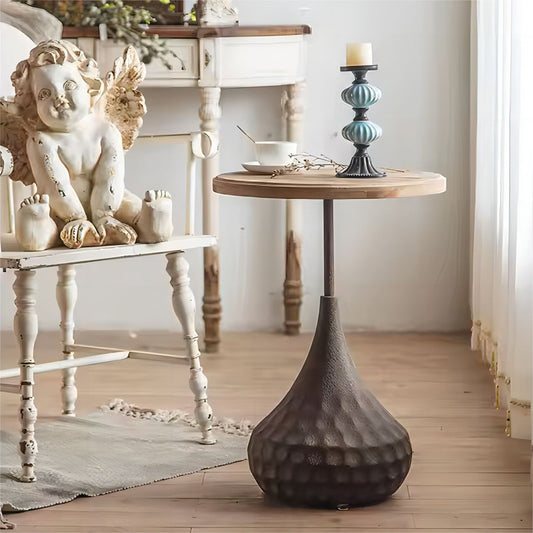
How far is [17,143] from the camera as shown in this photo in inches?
93.1

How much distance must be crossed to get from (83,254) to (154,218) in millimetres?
186

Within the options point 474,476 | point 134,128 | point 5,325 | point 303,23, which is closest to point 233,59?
point 303,23

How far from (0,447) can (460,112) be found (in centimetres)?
197

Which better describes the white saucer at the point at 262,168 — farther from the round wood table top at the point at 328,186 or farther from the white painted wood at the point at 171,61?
the white painted wood at the point at 171,61

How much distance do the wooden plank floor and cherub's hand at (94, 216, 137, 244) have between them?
0.52m

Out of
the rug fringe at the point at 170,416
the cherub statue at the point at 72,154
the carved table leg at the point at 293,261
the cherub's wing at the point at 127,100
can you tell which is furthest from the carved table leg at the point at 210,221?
the cherub statue at the point at 72,154

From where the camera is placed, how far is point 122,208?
7.70ft

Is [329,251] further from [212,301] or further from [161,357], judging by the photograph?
[212,301]

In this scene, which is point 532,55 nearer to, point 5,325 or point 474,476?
point 474,476

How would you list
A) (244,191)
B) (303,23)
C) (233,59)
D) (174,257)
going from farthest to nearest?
(303,23)
(233,59)
(174,257)
(244,191)

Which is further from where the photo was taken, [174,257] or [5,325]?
[5,325]

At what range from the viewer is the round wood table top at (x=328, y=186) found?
190 cm

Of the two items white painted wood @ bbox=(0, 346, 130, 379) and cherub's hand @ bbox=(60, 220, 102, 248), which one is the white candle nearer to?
cherub's hand @ bbox=(60, 220, 102, 248)

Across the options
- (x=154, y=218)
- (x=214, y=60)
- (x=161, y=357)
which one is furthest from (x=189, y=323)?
(x=214, y=60)
